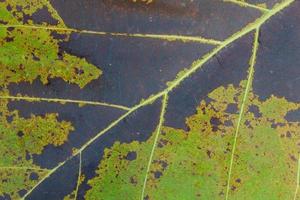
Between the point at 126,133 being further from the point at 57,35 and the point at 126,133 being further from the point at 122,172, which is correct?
the point at 57,35

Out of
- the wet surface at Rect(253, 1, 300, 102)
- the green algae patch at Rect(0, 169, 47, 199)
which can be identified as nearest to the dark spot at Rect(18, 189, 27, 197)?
the green algae patch at Rect(0, 169, 47, 199)

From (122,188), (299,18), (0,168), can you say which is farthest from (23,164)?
(299,18)

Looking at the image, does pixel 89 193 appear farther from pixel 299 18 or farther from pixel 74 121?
pixel 299 18

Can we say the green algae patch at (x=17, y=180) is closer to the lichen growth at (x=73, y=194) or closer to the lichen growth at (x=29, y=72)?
the lichen growth at (x=29, y=72)

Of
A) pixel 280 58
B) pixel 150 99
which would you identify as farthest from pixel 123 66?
pixel 280 58

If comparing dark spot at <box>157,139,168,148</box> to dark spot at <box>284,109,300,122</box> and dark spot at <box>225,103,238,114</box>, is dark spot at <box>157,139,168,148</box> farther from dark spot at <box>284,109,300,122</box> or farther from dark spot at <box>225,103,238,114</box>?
dark spot at <box>284,109,300,122</box>

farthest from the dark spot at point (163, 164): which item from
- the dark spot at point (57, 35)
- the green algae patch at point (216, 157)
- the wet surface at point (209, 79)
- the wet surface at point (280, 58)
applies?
the dark spot at point (57, 35)
